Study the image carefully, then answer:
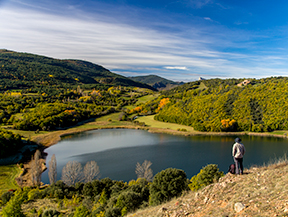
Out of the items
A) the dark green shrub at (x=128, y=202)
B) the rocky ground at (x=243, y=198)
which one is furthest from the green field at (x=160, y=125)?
the rocky ground at (x=243, y=198)

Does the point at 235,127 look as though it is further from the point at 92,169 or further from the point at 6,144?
the point at 6,144

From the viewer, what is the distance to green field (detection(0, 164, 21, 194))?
2863 cm

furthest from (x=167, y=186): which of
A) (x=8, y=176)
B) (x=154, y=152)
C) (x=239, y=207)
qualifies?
(x=8, y=176)

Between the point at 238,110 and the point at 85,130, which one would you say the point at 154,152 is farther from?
the point at 238,110

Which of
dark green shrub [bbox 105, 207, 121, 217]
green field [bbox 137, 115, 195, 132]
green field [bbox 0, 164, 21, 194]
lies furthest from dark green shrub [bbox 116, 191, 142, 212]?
green field [bbox 137, 115, 195, 132]

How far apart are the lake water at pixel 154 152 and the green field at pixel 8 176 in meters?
4.56

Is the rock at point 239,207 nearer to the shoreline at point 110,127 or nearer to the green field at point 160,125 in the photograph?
the shoreline at point 110,127

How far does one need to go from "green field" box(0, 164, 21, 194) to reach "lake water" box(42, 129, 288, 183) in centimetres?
456

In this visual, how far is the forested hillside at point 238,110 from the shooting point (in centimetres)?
6162

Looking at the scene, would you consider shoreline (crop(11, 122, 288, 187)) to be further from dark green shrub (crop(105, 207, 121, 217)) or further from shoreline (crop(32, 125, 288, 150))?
dark green shrub (crop(105, 207, 121, 217))

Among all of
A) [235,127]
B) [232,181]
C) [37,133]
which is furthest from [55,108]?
[232,181]

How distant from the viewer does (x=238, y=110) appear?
6875 cm

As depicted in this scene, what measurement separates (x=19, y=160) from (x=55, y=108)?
127ft

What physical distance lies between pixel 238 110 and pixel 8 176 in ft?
231
